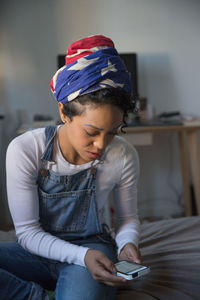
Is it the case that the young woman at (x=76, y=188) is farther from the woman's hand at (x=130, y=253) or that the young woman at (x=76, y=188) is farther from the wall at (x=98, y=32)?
the wall at (x=98, y=32)

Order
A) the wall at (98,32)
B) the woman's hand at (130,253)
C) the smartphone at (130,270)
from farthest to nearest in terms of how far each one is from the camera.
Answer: the wall at (98,32) < the woman's hand at (130,253) < the smartphone at (130,270)

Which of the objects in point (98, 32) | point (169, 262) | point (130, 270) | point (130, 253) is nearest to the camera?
point (130, 270)

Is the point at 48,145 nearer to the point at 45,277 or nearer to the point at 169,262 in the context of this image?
the point at 45,277

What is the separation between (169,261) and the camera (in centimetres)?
114

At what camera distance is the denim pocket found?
1.05 metres

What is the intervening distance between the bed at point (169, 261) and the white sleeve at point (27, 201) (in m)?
0.23

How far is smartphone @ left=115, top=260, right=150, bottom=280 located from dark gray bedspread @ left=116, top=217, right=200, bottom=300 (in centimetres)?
12

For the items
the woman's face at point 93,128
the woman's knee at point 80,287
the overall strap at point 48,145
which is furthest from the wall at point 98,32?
the woman's knee at point 80,287

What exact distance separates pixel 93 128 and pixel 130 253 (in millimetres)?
376

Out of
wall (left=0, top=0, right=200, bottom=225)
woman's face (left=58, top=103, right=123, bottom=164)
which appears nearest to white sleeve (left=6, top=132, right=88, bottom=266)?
woman's face (left=58, top=103, right=123, bottom=164)

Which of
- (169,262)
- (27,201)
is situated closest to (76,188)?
(27,201)

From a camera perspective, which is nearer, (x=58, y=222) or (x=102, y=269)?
(x=102, y=269)

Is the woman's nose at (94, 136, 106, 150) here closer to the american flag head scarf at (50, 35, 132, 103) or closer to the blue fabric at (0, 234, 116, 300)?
the american flag head scarf at (50, 35, 132, 103)

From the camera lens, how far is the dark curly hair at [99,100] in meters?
0.89
